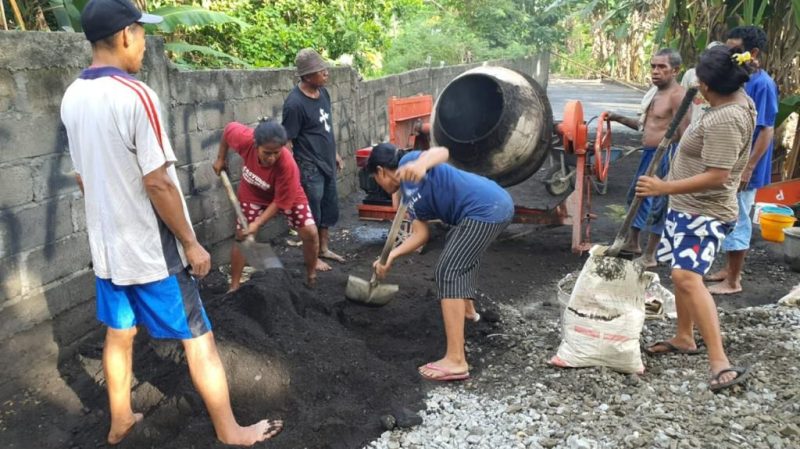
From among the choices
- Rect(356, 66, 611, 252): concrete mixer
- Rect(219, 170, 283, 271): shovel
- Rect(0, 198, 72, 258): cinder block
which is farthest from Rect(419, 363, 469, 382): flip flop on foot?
Rect(356, 66, 611, 252): concrete mixer

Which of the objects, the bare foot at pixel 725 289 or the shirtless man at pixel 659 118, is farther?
the shirtless man at pixel 659 118

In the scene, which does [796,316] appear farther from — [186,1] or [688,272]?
[186,1]

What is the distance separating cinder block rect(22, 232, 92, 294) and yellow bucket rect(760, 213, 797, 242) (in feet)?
17.3

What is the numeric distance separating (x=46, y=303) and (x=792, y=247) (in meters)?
5.32

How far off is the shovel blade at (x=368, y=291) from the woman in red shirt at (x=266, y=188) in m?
0.77

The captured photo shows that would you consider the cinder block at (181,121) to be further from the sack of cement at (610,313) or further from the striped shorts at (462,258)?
the sack of cement at (610,313)

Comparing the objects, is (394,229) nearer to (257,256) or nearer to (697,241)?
(257,256)

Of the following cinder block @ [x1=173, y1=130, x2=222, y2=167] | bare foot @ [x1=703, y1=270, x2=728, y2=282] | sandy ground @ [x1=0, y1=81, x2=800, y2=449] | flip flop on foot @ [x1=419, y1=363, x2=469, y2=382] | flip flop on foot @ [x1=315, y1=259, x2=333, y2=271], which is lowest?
bare foot @ [x1=703, y1=270, x2=728, y2=282]

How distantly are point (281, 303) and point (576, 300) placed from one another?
166 centimetres

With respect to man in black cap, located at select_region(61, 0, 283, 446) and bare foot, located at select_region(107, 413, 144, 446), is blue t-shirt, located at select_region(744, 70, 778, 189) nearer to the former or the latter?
man in black cap, located at select_region(61, 0, 283, 446)

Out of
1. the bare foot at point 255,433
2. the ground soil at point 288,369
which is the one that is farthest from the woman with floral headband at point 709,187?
the bare foot at point 255,433

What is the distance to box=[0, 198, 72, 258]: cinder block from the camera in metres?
3.26

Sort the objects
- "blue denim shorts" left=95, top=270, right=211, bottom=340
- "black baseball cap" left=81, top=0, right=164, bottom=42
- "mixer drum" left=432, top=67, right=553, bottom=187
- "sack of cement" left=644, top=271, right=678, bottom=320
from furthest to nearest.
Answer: "mixer drum" left=432, top=67, right=553, bottom=187 → "sack of cement" left=644, top=271, right=678, bottom=320 → "blue denim shorts" left=95, top=270, right=211, bottom=340 → "black baseball cap" left=81, top=0, right=164, bottom=42

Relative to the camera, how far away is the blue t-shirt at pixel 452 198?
3.46 metres
